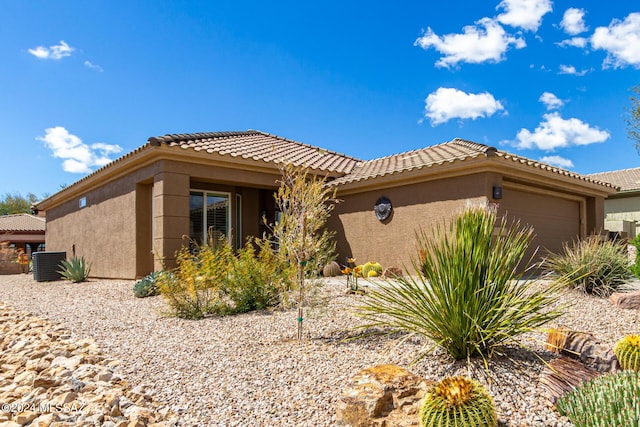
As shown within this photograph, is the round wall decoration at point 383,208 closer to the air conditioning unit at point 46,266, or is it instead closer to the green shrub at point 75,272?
the green shrub at point 75,272

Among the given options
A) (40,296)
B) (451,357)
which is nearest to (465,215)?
(451,357)

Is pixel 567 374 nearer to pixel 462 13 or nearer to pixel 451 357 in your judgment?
pixel 451 357

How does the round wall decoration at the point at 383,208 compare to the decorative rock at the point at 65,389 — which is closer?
the decorative rock at the point at 65,389

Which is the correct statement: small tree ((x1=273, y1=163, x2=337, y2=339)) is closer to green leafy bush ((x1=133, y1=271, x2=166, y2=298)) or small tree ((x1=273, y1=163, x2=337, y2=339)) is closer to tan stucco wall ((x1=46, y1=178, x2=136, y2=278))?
green leafy bush ((x1=133, y1=271, x2=166, y2=298))

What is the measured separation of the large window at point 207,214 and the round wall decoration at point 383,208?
14.4 feet

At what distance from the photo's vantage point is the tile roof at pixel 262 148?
38.3 ft

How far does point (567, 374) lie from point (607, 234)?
13.7 m

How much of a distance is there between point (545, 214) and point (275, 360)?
10.5 meters

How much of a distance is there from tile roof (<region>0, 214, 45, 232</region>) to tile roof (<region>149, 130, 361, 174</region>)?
2521cm

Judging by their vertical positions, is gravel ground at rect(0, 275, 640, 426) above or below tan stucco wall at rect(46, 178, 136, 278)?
below

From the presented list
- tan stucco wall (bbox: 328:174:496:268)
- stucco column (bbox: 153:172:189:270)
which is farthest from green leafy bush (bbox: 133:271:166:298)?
tan stucco wall (bbox: 328:174:496:268)

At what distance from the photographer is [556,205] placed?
12.9 m

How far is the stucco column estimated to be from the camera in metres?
10.6

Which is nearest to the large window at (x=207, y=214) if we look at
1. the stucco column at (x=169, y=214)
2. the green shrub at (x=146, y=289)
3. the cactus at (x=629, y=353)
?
the stucco column at (x=169, y=214)
